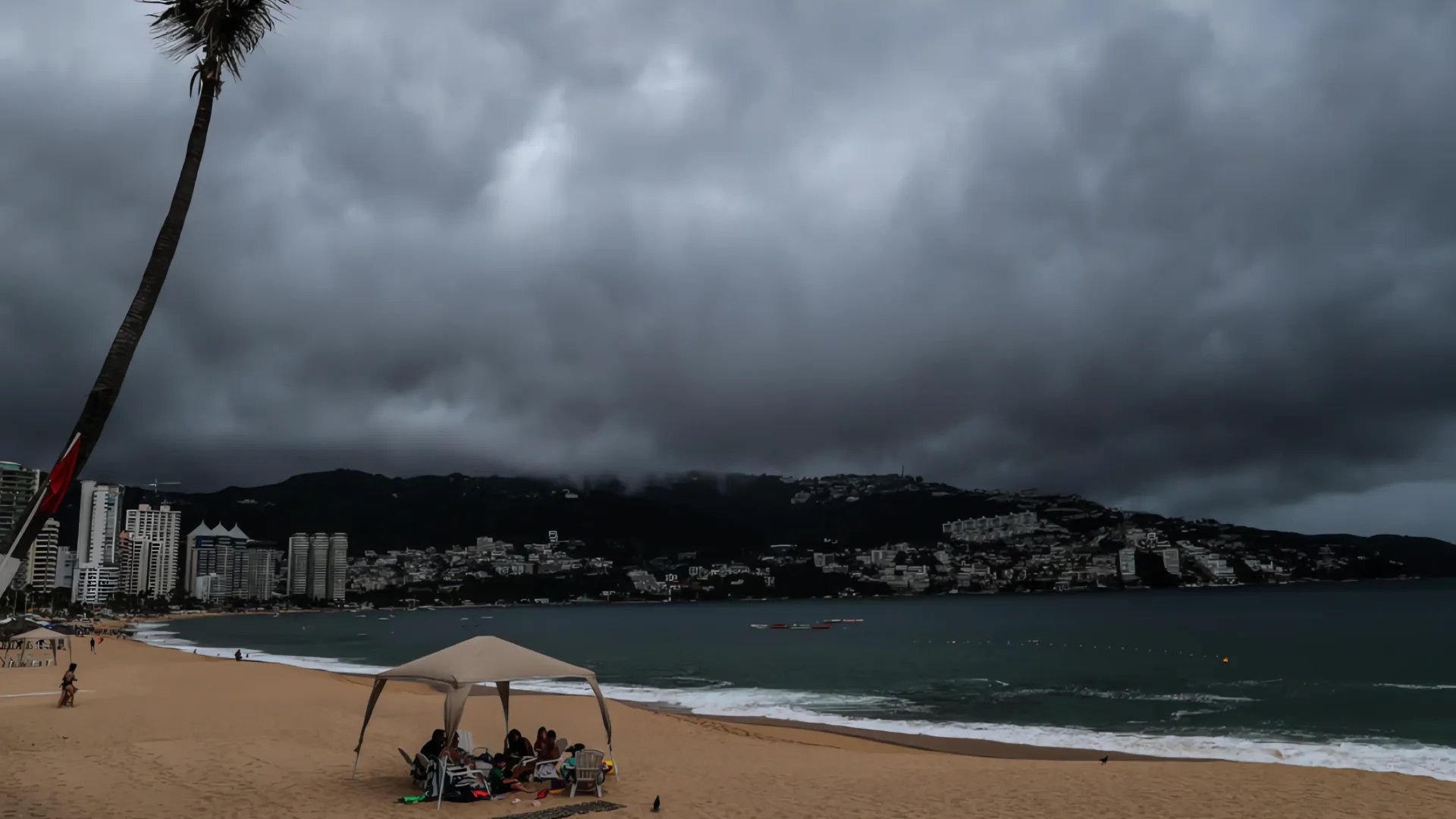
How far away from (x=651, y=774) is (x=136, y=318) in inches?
394

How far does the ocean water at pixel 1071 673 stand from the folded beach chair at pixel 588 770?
539 inches

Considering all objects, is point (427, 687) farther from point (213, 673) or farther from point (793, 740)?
point (793, 740)

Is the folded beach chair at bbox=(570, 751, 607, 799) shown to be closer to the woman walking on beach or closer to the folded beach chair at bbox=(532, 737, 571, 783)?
the folded beach chair at bbox=(532, 737, 571, 783)

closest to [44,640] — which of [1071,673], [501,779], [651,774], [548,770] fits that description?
[1071,673]

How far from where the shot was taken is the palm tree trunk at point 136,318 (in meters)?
7.07

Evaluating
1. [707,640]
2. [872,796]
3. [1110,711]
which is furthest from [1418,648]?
[872,796]

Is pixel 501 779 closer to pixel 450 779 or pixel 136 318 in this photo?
pixel 450 779

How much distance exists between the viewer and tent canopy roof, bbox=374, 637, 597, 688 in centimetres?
1156

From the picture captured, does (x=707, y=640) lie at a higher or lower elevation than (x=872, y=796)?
lower

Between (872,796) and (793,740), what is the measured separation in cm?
869

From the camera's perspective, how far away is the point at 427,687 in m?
36.4

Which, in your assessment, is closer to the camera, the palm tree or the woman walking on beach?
the palm tree

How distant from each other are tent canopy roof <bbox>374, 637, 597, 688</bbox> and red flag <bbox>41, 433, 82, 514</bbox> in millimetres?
5139

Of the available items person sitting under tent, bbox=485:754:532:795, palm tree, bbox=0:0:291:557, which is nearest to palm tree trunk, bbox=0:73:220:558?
palm tree, bbox=0:0:291:557
